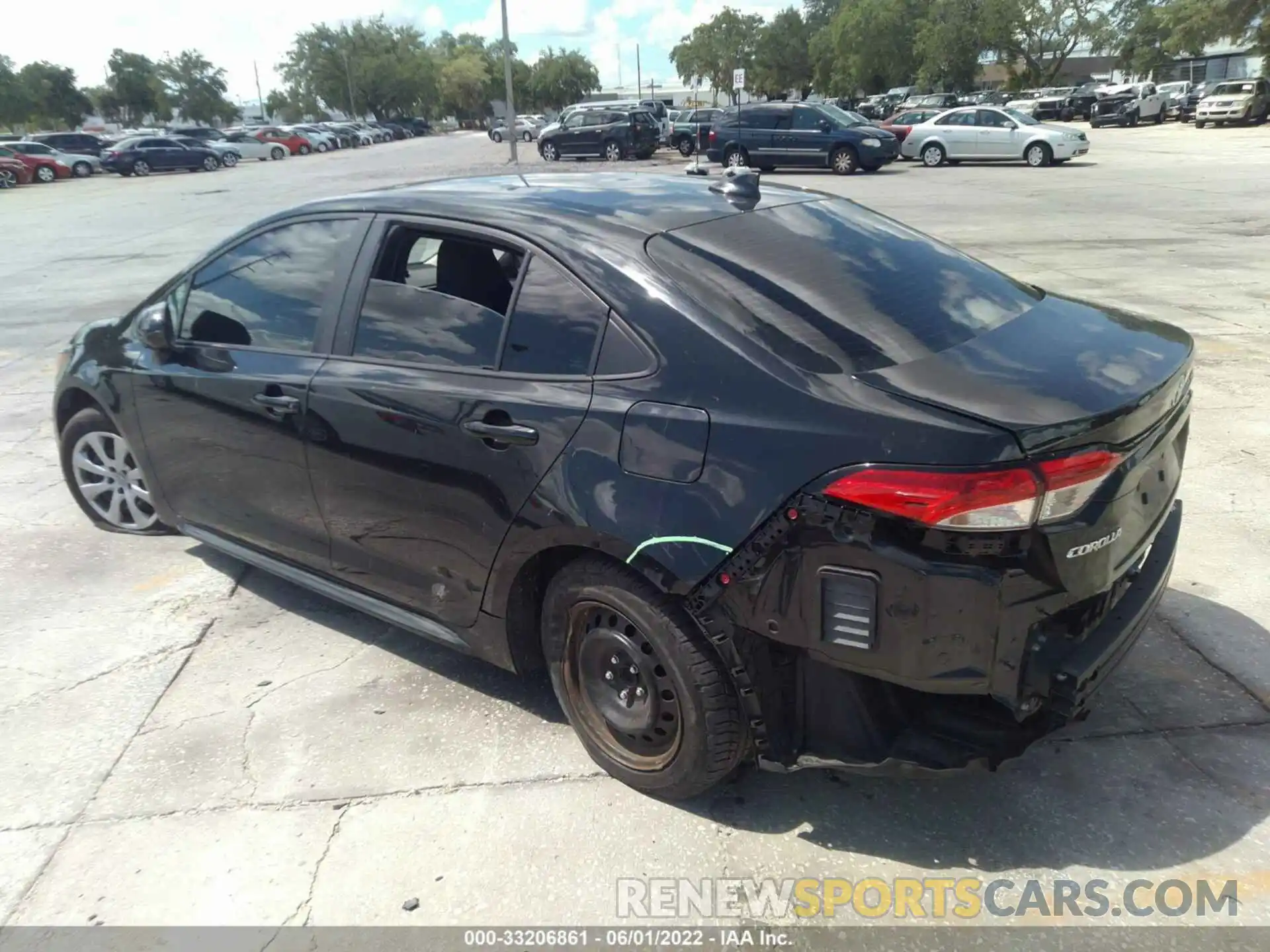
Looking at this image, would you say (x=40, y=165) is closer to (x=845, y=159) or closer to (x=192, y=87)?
(x=845, y=159)

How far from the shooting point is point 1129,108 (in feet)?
142

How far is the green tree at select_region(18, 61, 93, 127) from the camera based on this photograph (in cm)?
7800

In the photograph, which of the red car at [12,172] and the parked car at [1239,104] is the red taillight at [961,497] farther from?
the parked car at [1239,104]

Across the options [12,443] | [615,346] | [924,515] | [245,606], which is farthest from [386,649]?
[12,443]

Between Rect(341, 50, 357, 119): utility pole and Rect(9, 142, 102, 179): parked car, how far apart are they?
6642 centimetres

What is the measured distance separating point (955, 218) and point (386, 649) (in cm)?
1449

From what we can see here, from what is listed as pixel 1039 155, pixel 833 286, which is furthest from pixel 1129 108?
pixel 833 286

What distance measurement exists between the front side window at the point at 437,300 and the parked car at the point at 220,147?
46.2 m

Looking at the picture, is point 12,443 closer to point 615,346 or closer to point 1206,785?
point 615,346

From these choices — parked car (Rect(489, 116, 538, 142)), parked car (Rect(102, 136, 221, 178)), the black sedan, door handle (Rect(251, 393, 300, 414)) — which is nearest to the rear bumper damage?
the black sedan

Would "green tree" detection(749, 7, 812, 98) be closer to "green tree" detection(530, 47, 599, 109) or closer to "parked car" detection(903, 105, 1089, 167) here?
"green tree" detection(530, 47, 599, 109)

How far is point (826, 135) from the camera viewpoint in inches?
1013

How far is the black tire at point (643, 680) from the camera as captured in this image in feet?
8.54

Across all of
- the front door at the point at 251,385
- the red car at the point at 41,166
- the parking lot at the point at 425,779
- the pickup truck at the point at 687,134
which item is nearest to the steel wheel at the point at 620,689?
the parking lot at the point at 425,779
